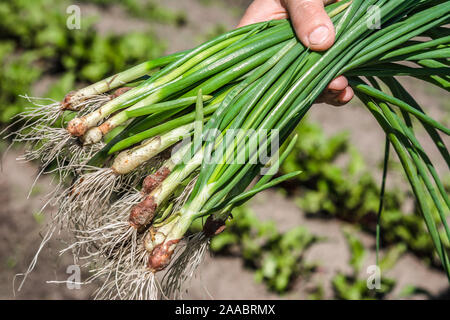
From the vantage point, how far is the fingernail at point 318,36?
111 centimetres

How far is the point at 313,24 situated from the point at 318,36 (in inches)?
1.6

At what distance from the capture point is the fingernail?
1.11 meters

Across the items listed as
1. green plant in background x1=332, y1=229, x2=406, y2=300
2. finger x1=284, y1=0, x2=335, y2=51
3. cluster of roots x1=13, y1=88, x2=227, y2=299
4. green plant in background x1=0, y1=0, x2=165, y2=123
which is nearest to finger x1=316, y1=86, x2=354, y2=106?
finger x1=284, y1=0, x2=335, y2=51

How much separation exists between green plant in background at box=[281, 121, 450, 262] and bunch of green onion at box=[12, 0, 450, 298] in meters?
1.57

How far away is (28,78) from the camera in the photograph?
3.26 meters

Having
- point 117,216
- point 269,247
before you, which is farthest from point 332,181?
point 117,216

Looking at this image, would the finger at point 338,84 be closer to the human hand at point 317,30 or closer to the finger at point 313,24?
the human hand at point 317,30

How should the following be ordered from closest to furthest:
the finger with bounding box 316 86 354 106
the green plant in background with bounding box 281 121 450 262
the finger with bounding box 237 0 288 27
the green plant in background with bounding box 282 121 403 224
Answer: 1. the finger with bounding box 316 86 354 106
2. the finger with bounding box 237 0 288 27
3. the green plant in background with bounding box 281 121 450 262
4. the green plant in background with bounding box 282 121 403 224

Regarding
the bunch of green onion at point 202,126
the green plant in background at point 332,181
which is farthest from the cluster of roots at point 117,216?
the green plant in background at point 332,181

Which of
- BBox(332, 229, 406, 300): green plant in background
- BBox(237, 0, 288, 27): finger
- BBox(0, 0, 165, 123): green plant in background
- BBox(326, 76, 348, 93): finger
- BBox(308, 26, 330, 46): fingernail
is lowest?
BBox(332, 229, 406, 300): green plant in background

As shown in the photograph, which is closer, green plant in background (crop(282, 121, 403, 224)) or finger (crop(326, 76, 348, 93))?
finger (crop(326, 76, 348, 93))

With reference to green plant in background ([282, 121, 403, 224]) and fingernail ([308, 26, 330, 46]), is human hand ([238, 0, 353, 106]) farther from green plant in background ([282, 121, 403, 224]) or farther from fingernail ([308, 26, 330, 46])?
green plant in background ([282, 121, 403, 224])

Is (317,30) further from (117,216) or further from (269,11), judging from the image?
(117,216)
